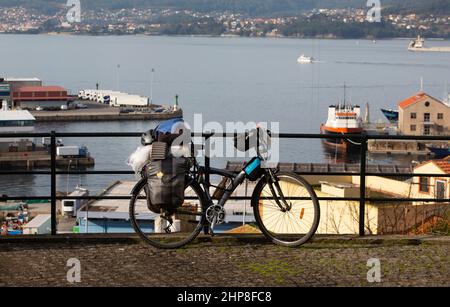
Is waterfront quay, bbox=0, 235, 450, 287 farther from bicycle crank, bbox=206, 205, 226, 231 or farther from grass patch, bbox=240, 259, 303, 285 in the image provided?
bicycle crank, bbox=206, 205, 226, 231

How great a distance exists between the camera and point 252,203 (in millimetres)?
6199

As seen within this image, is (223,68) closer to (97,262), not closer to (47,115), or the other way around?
(47,115)

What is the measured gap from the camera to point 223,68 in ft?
470

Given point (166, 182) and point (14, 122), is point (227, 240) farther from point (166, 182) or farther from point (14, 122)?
point (14, 122)

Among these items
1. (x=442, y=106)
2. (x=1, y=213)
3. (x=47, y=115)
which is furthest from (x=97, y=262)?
(x=47, y=115)

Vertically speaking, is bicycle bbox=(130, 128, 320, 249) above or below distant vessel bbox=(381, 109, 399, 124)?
above

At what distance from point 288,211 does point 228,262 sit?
0.66m

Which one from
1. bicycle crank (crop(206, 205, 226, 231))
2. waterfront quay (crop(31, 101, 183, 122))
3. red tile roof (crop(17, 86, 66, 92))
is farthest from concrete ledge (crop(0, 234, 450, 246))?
red tile roof (crop(17, 86, 66, 92))

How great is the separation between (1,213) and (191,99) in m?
58.3

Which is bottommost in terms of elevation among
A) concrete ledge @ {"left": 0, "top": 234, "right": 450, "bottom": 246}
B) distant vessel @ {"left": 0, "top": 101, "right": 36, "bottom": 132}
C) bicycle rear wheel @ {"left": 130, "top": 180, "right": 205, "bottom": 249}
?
distant vessel @ {"left": 0, "top": 101, "right": 36, "bottom": 132}

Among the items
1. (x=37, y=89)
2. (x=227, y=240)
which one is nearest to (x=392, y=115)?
(x=37, y=89)

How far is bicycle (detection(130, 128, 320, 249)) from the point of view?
243 inches

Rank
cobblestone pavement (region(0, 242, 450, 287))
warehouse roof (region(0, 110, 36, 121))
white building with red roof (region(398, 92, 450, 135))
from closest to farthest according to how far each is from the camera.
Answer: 1. cobblestone pavement (region(0, 242, 450, 287))
2. warehouse roof (region(0, 110, 36, 121))
3. white building with red roof (region(398, 92, 450, 135))

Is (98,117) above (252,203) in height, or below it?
below
